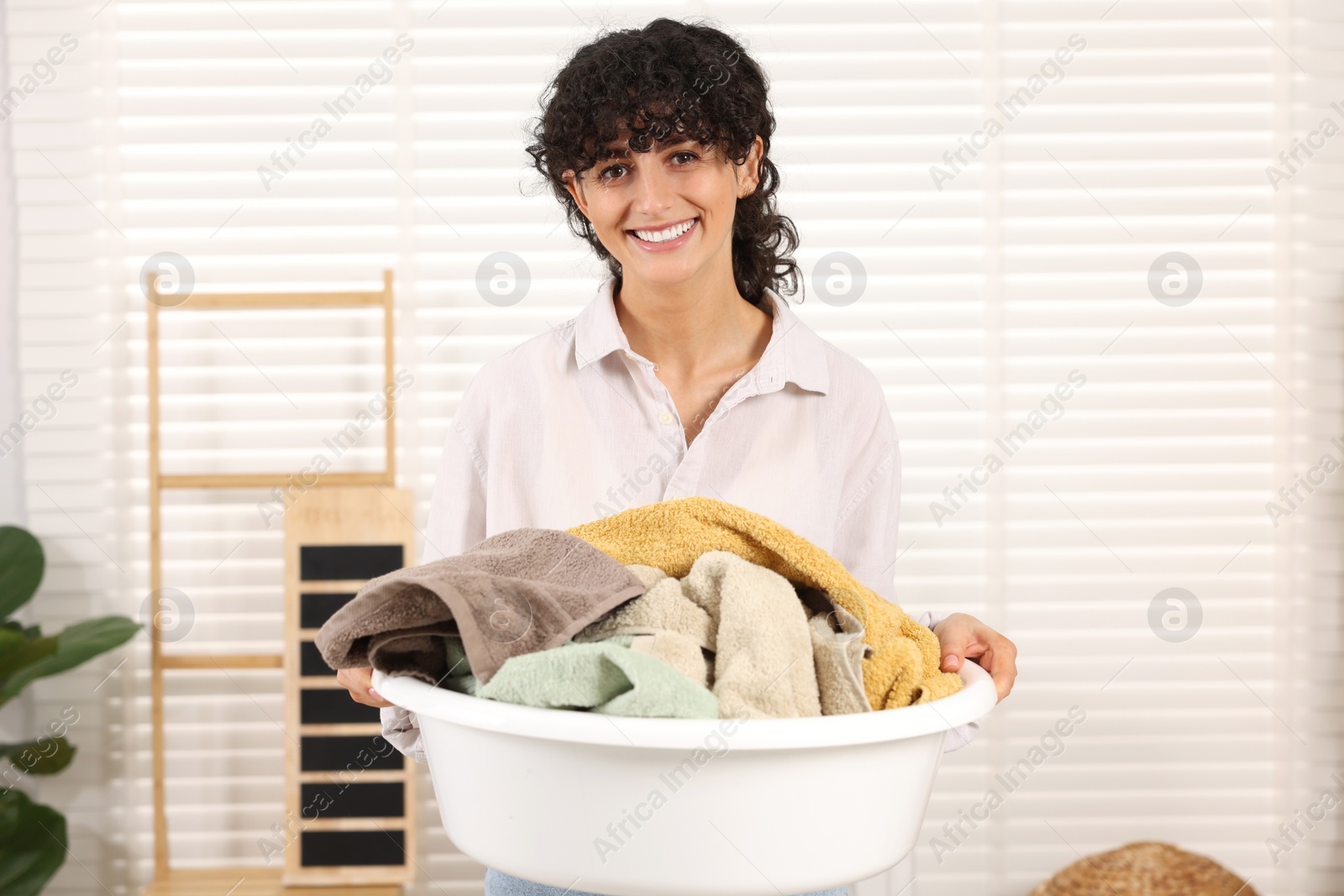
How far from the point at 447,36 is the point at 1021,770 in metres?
1.81

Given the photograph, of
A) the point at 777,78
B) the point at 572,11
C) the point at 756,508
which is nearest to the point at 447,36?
the point at 572,11

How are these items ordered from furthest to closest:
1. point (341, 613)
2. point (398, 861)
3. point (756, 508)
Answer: point (398, 861) → point (756, 508) → point (341, 613)

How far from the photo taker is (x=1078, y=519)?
1922mm

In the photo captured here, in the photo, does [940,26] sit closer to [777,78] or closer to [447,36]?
[777,78]

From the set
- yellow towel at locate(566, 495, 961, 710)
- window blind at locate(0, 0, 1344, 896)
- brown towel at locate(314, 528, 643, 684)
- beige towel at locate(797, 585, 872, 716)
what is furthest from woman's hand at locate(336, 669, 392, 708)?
window blind at locate(0, 0, 1344, 896)

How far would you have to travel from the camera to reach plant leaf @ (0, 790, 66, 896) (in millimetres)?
1729

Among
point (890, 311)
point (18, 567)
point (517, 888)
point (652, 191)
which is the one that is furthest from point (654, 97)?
point (18, 567)

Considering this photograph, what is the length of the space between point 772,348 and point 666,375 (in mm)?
114

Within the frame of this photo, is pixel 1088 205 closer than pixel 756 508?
No

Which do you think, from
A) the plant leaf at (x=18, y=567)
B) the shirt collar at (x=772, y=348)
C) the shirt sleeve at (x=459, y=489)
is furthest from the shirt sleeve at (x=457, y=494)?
the plant leaf at (x=18, y=567)

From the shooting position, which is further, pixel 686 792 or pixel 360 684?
pixel 360 684

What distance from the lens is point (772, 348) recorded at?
3.31ft

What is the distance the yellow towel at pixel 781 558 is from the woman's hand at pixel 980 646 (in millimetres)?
63

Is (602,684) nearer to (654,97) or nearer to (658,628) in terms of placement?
(658,628)
